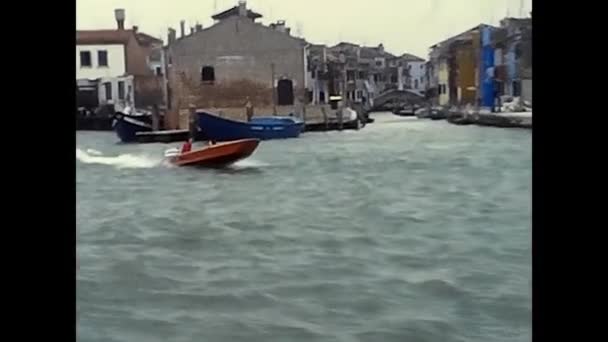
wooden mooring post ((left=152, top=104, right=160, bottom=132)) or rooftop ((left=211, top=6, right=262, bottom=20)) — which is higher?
rooftop ((left=211, top=6, right=262, bottom=20))

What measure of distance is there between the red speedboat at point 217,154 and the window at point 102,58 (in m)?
0.39

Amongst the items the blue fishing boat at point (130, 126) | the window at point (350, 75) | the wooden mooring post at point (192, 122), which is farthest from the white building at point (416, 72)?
the blue fishing boat at point (130, 126)

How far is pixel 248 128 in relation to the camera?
167 cm

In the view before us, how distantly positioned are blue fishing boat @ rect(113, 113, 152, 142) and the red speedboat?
9 centimetres

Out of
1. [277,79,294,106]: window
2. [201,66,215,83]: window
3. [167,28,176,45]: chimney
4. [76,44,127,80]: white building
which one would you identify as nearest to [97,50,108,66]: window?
[76,44,127,80]: white building

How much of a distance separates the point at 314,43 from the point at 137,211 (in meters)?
0.55

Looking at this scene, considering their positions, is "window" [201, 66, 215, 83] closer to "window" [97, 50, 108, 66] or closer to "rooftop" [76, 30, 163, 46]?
"rooftop" [76, 30, 163, 46]

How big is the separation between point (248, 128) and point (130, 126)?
0.26 meters

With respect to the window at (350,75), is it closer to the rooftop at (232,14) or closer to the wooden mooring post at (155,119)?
the rooftop at (232,14)

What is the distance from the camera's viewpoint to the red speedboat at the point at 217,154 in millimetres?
1650

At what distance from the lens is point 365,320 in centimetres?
140

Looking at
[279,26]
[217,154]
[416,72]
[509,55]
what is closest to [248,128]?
[217,154]

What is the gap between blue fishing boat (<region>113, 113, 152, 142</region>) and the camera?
5.37 feet
